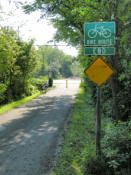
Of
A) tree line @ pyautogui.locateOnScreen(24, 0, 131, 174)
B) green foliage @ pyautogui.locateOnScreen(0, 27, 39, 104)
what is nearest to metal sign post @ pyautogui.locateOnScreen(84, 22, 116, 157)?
tree line @ pyautogui.locateOnScreen(24, 0, 131, 174)

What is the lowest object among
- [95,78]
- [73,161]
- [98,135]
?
[73,161]

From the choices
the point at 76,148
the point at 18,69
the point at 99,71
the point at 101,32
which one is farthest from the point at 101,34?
the point at 18,69

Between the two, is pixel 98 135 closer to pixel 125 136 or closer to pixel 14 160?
pixel 125 136

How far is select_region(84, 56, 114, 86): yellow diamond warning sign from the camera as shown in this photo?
443 centimetres

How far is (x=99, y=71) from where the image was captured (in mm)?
4461

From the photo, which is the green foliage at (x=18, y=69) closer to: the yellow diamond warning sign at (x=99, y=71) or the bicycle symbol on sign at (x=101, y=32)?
the bicycle symbol on sign at (x=101, y=32)

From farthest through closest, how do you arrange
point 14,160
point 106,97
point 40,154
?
point 106,97 < point 40,154 < point 14,160

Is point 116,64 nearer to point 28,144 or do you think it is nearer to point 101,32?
point 101,32

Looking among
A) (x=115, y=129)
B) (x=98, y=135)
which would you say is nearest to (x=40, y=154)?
(x=98, y=135)

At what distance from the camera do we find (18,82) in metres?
16.3

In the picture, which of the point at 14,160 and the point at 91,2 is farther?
the point at 91,2

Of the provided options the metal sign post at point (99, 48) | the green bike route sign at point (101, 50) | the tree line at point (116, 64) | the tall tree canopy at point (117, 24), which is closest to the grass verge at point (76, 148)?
the tree line at point (116, 64)

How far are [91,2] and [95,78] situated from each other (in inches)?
107

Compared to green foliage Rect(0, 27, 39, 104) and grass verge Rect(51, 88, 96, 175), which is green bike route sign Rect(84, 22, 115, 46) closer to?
grass verge Rect(51, 88, 96, 175)
